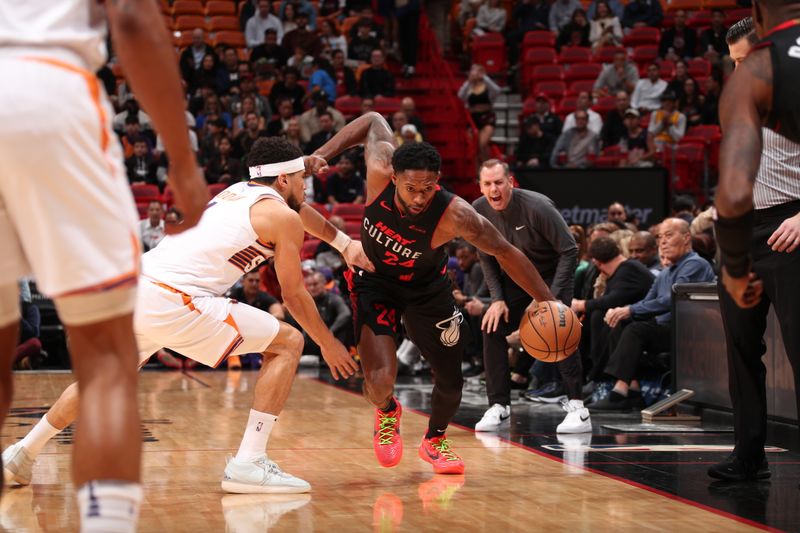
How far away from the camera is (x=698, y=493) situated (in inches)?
192

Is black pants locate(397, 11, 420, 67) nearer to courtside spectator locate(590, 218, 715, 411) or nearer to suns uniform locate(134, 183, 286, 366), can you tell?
courtside spectator locate(590, 218, 715, 411)

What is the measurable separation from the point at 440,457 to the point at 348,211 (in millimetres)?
8521

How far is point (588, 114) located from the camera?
A: 1495 cm

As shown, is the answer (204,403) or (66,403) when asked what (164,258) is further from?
(204,403)

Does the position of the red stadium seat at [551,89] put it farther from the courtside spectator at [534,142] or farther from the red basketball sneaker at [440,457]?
the red basketball sneaker at [440,457]

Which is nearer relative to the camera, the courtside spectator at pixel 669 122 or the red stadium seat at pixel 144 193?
the red stadium seat at pixel 144 193

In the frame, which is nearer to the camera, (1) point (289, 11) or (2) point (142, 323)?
(2) point (142, 323)

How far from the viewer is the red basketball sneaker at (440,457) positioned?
5430mm

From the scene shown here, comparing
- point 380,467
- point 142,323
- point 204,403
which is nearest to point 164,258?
point 142,323

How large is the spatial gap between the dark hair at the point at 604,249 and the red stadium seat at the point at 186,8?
11.7m

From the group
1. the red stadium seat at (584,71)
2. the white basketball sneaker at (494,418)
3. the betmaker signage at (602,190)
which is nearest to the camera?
the white basketball sneaker at (494,418)

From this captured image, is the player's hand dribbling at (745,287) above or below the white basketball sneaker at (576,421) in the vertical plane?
above

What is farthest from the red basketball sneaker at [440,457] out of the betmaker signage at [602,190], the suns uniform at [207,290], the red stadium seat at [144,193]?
the red stadium seat at [144,193]

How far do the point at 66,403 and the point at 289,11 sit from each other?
13.8 meters
